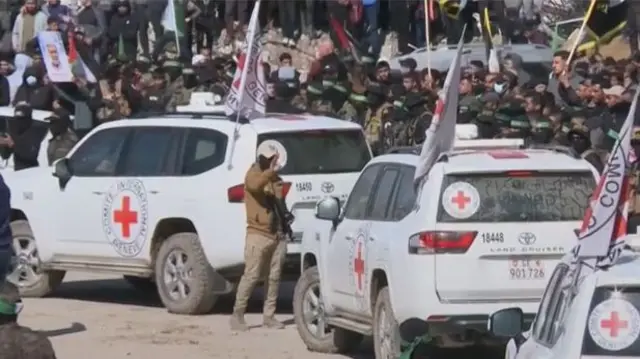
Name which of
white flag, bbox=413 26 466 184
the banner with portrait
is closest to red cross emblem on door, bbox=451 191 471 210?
white flag, bbox=413 26 466 184

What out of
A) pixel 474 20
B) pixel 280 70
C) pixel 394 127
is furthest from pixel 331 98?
pixel 474 20

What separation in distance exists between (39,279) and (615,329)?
458 inches

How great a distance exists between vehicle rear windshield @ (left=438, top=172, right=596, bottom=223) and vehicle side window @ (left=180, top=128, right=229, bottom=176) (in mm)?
4512

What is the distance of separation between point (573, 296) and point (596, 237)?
29 centimetres

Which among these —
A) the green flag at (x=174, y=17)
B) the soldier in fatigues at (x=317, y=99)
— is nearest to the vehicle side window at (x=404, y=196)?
the soldier in fatigues at (x=317, y=99)

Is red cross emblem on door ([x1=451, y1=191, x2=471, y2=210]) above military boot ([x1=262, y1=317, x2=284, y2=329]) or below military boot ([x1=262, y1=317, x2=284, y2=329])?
above

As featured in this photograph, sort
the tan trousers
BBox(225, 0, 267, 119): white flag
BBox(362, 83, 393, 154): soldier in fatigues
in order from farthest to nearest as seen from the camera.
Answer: BBox(362, 83, 393, 154): soldier in fatigues
BBox(225, 0, 267, 119): white flag
the tan trousers

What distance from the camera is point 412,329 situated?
1173cm

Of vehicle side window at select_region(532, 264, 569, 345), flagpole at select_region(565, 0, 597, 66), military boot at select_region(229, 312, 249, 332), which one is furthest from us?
flagpole at select_region(565, 0, 597, 66)

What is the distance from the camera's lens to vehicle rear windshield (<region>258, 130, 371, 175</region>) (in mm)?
16016

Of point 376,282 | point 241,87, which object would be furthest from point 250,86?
point 376,282

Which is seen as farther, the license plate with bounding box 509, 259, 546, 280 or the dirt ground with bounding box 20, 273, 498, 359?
the dirt ground with bounding box 20, 273, 498, 359

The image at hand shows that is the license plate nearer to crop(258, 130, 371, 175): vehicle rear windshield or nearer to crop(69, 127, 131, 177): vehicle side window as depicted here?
crop(258, 130, 371, 175): vehicle rear windshield

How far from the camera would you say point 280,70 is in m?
24.1
